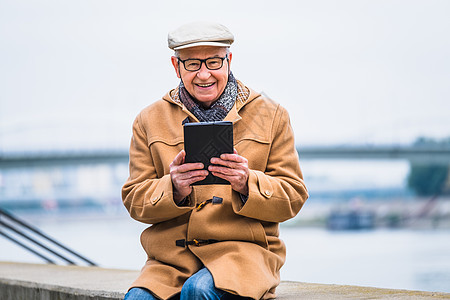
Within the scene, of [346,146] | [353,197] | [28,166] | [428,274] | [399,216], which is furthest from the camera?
[353,197]

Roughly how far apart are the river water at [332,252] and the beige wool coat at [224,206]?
1029 cm

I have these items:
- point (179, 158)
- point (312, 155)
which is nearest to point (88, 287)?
point (179, 158)

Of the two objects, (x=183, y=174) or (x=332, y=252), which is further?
(x=332, y=252)

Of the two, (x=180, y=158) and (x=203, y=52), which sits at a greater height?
(x=203, y=52)

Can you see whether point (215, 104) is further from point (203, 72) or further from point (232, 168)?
point (232, 168)

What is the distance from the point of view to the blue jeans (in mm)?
2312

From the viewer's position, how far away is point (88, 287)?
11.5 feet

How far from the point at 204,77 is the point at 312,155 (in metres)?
25.9

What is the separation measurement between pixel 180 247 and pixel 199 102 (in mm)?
502

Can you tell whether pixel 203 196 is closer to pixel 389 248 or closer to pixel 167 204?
pixel 167 204

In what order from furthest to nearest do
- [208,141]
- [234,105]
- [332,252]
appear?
[332,252]
[234,105]
[208,141]

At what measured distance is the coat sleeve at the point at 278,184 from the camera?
7.86 feet

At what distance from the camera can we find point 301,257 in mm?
28391

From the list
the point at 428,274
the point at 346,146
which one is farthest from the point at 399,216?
the point at 428,274
